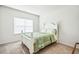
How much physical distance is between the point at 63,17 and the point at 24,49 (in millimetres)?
1069

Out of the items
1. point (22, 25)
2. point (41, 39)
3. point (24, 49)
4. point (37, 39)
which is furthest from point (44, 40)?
point (22, 25)

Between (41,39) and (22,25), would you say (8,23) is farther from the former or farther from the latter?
(41,39)

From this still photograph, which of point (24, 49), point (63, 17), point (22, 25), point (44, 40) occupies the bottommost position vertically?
point (24, 49)

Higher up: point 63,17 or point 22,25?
point 63,17

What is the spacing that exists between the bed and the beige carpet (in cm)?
10

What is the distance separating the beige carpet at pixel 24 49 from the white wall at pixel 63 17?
13cm

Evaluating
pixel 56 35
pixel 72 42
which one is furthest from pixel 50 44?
pixel 72 42

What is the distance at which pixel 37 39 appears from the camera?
4.17 ft

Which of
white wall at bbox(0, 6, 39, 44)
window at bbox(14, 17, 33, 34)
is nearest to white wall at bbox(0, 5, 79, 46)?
white wall at bbox(0, 6, 39, 44)

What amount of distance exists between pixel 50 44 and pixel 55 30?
1.20 feet

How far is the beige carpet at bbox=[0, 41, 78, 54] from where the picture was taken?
1.22 metres

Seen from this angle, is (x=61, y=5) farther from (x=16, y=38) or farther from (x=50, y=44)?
(x=16, y=38)

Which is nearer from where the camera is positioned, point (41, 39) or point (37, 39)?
point (37, 39)

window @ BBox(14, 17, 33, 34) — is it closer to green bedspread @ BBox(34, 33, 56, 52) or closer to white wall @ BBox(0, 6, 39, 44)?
white wall @ BBox(0, 6, 39, 44)
